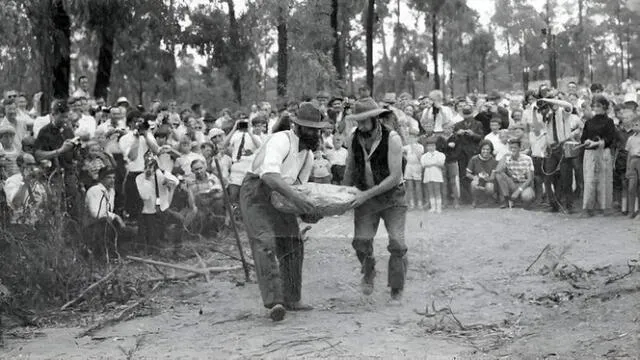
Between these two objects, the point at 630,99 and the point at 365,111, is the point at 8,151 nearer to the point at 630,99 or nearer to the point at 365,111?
the point at 365,111

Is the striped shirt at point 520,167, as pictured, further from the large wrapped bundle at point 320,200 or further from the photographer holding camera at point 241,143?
the large wrapped bundle at point 320,200

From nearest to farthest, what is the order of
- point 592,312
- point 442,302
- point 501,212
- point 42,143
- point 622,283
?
point 592,312
point 622,283
point 442,302
point 42,143
point 501,212

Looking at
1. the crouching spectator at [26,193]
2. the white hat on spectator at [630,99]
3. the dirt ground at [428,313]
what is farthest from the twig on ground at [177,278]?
the white hat on spectator at [630,99]

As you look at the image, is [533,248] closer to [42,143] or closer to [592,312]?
[592,312]

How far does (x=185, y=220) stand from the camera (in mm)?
10102

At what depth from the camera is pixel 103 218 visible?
902cm

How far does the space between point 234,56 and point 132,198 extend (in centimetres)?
1218

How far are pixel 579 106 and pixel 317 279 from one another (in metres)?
6.83

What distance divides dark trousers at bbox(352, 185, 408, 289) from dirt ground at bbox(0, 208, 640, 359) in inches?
12.0

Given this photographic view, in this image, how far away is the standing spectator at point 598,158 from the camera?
11.0m

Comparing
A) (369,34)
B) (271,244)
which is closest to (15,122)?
(271,244)

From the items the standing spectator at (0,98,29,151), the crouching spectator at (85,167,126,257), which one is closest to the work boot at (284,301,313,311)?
the crouching spectator at (85,167,126,257)

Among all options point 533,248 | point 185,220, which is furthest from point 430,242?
point 185,220

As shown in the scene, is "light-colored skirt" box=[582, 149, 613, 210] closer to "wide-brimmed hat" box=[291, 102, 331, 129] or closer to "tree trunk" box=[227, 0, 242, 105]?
"wide-brimmed hat" box=[291, 102, 331, 129]
